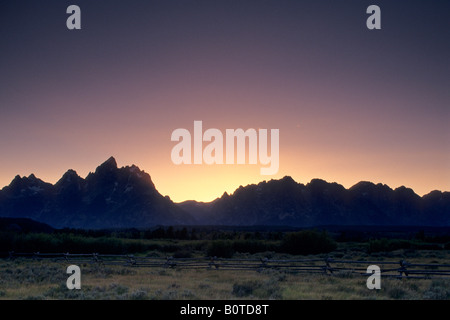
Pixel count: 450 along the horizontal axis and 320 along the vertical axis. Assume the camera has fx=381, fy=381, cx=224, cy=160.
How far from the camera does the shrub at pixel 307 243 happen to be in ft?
145

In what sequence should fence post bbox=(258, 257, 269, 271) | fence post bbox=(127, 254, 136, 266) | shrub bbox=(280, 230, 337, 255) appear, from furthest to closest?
1. shrub bbox=(280, 230, 337, 255)
2. fence post bbox=(127, 254, 136, 266)
3. fence post bbox=(258, 257, 269, 271)

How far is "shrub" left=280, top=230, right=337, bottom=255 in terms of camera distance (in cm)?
4431

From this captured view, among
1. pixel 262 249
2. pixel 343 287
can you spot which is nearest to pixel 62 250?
pixel 262 249

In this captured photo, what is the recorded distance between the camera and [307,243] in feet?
147

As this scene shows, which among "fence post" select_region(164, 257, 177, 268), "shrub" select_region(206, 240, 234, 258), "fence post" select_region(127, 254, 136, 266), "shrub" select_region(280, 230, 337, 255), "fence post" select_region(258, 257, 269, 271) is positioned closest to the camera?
"fence post" select_region(258, 257, 269, 271)

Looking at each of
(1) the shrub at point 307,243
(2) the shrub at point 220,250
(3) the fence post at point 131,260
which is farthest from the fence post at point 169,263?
(1) the shrub at point 307,243

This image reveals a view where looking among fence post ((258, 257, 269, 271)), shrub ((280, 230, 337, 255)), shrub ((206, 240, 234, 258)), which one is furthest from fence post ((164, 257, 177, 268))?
shrub ((280, 230, 337, 255))

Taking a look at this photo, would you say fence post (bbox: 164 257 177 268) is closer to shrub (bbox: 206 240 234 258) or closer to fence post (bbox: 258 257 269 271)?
fence post (bbox: 258 257 269 271)

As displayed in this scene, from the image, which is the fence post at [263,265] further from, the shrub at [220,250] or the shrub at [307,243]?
the shrub at [307,243]

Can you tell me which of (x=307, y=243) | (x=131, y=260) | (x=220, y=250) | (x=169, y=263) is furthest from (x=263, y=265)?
(x=307, y=243)

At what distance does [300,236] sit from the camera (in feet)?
149

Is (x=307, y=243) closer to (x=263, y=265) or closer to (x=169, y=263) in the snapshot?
(x=263, y=265)

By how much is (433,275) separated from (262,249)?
2909cm
